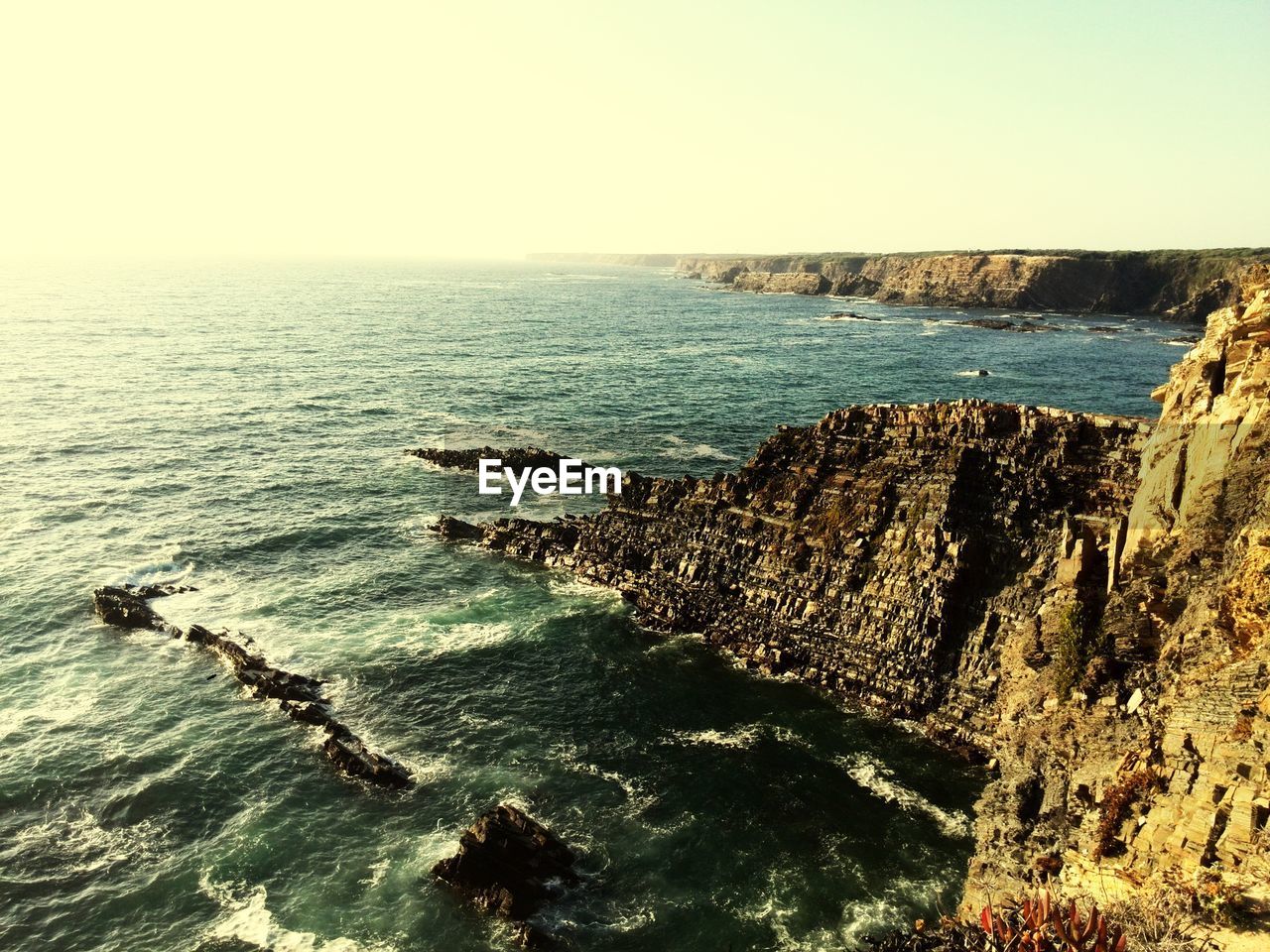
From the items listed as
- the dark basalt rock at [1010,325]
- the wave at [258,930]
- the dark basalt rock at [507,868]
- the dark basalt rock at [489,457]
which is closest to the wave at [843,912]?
the dark basalt rock at [507,868]

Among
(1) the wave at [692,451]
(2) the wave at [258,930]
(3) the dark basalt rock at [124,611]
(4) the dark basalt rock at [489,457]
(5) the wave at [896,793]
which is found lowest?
(2) the wave at [258,930]

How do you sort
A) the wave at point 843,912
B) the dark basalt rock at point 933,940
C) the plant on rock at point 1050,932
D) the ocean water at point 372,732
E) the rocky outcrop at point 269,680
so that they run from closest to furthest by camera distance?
1. the plant on rock at point 1050,932
2. the dark basalt rock at point 933,940
3. the wave at point 843,912
4. the ocean water at point 372,732
5. the rocky outcrop at point 269,680

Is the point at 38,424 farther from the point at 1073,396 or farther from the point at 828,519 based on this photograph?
the point at 1073,396

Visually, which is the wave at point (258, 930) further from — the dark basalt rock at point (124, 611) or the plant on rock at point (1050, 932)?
the dark basalt rock at point (124, 611)

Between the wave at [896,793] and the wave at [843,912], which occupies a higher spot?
the wave at [896,793]

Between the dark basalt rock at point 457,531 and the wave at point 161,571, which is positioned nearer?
the wave at point 161,571

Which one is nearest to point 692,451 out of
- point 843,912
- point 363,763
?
point 363,763
